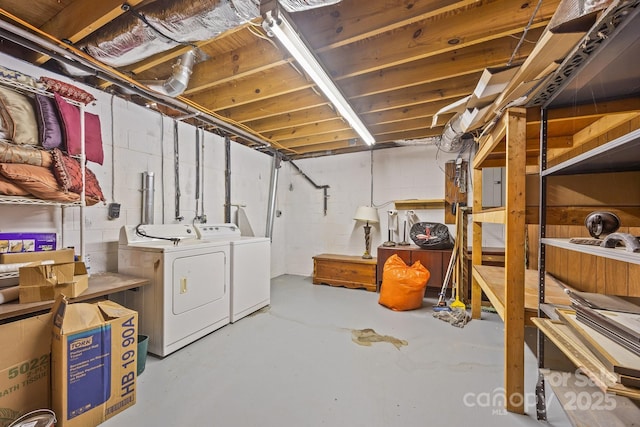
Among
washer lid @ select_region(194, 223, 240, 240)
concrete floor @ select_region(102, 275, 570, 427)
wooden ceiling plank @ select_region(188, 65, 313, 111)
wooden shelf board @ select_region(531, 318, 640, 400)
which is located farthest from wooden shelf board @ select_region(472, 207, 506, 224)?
washer lid @ select_region(194, 223, 240, 240)

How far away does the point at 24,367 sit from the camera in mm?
1398

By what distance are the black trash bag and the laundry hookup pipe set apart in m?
3.47

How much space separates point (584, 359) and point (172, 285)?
260 cm

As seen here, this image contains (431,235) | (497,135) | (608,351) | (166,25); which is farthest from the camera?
(431,235)

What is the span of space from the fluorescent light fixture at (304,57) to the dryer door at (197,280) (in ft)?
6.31

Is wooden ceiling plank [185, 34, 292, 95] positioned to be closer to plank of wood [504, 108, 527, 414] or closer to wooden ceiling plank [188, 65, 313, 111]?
wooden ceiling plank [188, 65, 313, 111]

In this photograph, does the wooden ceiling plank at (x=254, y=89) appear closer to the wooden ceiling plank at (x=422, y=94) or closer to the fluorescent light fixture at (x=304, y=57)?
the fluorescent light fixture at (x=304, y=57)

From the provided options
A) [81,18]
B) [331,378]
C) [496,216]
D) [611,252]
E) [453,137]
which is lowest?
[331,378]

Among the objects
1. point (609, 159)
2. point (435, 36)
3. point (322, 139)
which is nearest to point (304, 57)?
point (435, 36)

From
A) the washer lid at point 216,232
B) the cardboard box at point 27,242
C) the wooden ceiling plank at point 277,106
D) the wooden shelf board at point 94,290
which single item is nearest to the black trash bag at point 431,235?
the wooden ceiling plank at point 277,106

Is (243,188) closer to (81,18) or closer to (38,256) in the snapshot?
(38,256)

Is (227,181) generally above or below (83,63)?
below

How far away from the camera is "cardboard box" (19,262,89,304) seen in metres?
1.54

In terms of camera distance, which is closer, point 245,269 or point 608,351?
point 608,351
